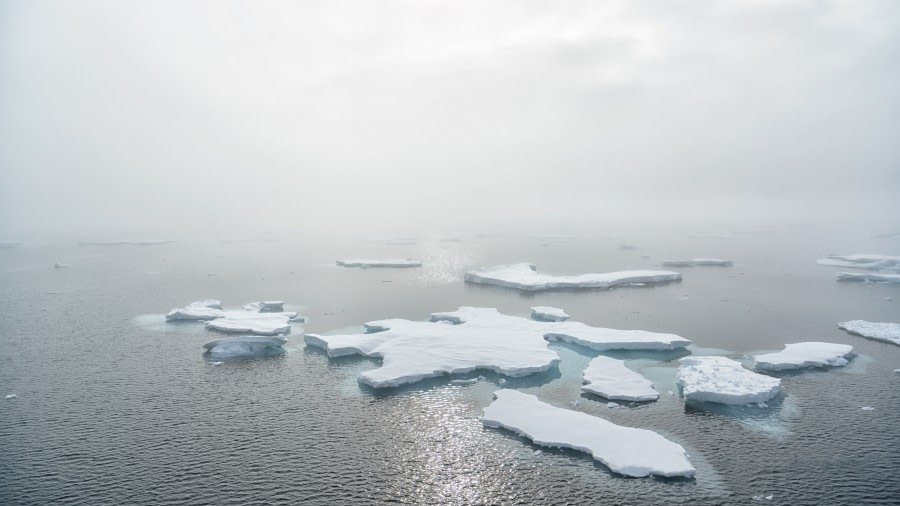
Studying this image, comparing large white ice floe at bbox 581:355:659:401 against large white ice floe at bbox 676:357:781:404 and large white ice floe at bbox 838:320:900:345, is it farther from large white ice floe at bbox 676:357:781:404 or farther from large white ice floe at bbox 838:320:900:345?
large white ice floe at bbox 838:320:900:345

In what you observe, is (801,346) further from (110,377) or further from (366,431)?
(110,377)

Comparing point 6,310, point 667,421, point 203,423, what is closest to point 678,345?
point 667,421

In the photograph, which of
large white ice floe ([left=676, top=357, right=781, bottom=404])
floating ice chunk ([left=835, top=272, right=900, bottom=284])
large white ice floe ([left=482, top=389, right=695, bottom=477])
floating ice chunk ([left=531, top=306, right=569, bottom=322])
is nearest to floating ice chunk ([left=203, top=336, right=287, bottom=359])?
large white ice floe ([left=482, top=389, right=695, bottom=477])

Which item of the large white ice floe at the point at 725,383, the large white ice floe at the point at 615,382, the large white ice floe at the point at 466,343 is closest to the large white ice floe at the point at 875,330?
the large white ice floe at the point at 466,343

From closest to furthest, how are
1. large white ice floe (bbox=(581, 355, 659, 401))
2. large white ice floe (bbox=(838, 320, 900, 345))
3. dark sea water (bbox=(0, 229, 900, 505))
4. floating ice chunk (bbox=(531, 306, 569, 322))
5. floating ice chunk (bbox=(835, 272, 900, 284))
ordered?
dark sea water (bbox=(0, 229, 900, 505)), large white ice floe (bbox=(581, 355, 659, 401)), large white ice floe (bbox=(838, 320, 900, 345)), floating ice chunk (bbox=(531, 306, 569, 322)), floating ice chunk (bbox=(835, 272, 900, 284))

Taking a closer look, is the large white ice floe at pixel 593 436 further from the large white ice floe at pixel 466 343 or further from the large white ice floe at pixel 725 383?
the large white ice floe at pixel 725 383

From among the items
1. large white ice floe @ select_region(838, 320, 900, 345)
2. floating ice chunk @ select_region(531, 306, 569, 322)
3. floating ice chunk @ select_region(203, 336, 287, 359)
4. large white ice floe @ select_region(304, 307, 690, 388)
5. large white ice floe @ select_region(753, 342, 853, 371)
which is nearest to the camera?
large white ice floe @ select_region(304, 307, 690, 388)

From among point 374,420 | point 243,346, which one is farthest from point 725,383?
point 243,346
